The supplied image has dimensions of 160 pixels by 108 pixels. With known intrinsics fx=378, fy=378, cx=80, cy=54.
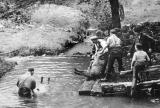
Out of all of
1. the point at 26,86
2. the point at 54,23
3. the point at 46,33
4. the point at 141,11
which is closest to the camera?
the point at 26,86

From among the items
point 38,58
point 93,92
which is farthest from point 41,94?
point 38,58

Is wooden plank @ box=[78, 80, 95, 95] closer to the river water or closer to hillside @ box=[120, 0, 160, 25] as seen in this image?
the river water

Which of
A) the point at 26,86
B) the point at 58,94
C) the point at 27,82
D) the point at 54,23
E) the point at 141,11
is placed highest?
the point at 141,11

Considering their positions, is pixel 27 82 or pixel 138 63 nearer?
pixel 138 63

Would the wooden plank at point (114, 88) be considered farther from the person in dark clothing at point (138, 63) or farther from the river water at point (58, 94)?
the person in dark clothing at point (138, 63)

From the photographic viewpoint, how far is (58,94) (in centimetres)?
1484

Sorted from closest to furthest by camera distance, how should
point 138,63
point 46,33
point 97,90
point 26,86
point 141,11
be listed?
point 138,63 → point 26,86 → point 97,90 → point 46,33 → point 141,11

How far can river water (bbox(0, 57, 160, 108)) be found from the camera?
13242 mm

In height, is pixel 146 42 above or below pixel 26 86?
above

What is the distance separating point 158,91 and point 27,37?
14.4 m

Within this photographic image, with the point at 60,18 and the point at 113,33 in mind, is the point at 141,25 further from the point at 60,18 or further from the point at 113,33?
the point at 60,18

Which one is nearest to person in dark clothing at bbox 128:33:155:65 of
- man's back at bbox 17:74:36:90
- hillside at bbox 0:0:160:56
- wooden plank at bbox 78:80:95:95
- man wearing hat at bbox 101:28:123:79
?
man wearing hat at bbox 101:28:123:79

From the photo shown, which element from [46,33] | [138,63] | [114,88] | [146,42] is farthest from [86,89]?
[46,33]

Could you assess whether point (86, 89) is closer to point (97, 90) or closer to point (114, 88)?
point (97, 90)
